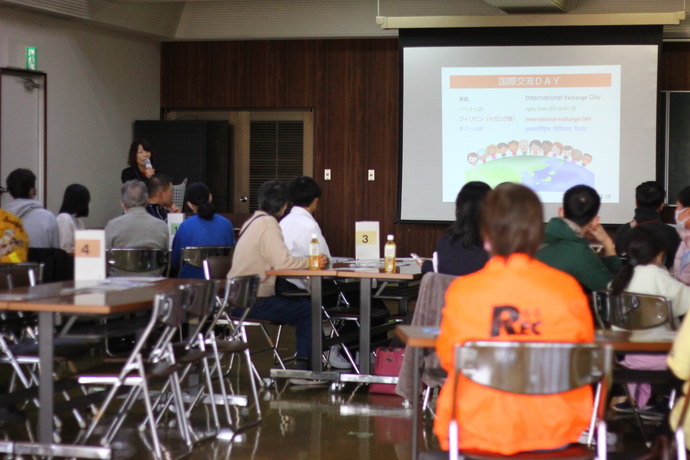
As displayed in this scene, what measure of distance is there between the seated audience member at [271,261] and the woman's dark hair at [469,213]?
131cm

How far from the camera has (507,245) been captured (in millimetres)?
2191

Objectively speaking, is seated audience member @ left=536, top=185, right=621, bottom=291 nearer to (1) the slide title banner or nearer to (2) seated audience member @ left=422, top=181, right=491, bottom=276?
(2) seated audience member @ left=422, top=181, right=491, bottom=276

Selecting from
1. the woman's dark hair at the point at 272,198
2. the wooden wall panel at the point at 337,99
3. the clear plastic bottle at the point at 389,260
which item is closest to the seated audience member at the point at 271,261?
the woman's dark hair at the point at 272,198

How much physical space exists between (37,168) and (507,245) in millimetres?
6917

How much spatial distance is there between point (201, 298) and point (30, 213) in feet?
7.95

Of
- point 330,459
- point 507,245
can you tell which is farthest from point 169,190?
point 507,245

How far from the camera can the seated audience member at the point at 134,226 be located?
5.62 metres

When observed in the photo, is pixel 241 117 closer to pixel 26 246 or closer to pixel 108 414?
pixel 26 246

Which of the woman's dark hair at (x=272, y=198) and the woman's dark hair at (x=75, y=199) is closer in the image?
the woman's dark hair at (x=272, y=198)

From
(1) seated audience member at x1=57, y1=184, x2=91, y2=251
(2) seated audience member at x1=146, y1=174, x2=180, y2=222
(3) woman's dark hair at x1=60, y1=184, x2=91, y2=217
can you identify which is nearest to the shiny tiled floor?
(1) seated audience member at x1=57, y1=184, x2=91, y2=251

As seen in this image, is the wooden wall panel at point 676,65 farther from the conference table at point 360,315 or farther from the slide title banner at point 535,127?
the conference table at point 360,315

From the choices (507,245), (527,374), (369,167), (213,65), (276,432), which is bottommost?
(276,432)

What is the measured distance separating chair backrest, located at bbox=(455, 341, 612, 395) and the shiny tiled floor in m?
1.63

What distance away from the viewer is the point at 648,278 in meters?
3.75
